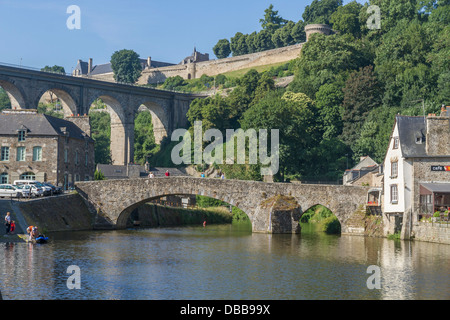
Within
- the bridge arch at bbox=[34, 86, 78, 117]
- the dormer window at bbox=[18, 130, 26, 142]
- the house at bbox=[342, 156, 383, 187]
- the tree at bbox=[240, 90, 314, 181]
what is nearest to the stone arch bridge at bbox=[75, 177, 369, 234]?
the house at bbox=[342, 156, 383, 187]

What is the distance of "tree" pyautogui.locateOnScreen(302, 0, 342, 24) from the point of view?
146m

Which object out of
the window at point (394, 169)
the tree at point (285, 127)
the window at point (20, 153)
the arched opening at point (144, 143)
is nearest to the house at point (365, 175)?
the window at point (394, 169)

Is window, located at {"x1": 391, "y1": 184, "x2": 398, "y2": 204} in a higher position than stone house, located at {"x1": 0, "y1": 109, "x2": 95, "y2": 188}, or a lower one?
lower

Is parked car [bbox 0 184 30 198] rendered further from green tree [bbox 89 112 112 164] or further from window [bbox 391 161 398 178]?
green tree [bbox 89 112 112 164]

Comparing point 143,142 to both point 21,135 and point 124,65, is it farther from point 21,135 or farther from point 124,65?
point 21,135

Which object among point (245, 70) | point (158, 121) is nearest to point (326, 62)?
point (158, 121)

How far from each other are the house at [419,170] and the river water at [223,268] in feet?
8.69

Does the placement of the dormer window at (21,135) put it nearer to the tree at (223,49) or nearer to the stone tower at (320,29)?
the stone tower at (320,29)

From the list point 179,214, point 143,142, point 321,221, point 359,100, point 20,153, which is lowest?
point 321,221

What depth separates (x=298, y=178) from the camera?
80.2m

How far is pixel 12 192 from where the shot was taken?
54406 millimetres

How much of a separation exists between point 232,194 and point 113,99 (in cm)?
5005

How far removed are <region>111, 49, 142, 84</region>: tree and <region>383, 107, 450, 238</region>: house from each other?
110450 mm

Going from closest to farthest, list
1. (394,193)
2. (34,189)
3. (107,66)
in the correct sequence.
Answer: (394,193), (34,189), (107,66)
